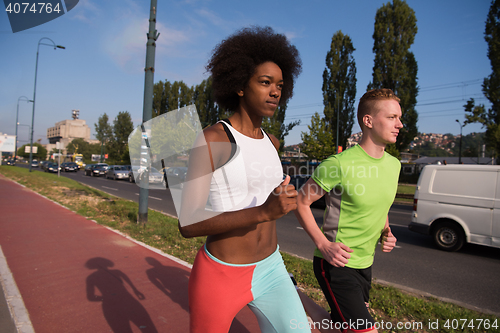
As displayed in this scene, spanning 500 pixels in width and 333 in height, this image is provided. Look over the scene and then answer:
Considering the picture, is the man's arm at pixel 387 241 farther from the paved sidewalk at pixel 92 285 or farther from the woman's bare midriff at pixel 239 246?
the paved sidewalk at pixel 92 285

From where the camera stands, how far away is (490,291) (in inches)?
187

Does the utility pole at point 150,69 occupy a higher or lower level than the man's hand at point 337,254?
higher

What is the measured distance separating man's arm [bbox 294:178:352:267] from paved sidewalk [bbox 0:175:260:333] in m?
1.63

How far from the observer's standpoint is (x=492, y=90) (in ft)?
62.6

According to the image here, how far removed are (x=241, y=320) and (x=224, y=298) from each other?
202cm

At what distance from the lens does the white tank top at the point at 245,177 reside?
147 centimetres

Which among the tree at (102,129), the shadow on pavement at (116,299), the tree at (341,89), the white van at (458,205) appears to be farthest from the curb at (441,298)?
the tree at (102,129)

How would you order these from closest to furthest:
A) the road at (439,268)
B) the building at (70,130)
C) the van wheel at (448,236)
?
the road at (439,268), the van wheel at (448,236), the building at (70,130)

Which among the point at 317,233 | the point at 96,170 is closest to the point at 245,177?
the point at 317,233

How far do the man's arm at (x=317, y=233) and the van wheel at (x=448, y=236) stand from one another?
21.1 ft

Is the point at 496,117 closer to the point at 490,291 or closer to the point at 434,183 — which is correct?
the point at 434,183

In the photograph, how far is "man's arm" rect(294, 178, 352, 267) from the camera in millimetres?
1876

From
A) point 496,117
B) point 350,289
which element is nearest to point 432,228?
point 350,289

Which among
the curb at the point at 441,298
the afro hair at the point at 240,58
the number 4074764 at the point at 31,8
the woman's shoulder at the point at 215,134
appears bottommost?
the curb at the point at 441,298
